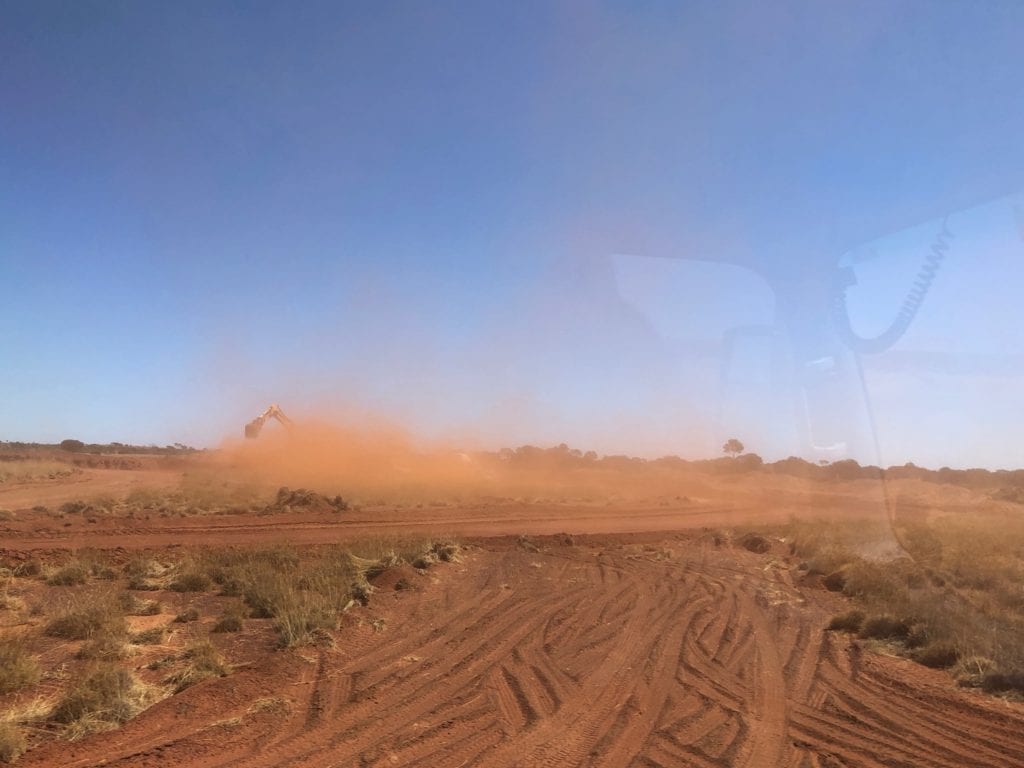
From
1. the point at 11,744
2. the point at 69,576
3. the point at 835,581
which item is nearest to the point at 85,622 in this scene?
the point at 11,744

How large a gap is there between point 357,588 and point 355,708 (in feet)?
20.8

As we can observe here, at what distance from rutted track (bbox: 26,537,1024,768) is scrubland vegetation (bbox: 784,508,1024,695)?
68cm

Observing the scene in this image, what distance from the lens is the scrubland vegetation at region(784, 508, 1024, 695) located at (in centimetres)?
1077

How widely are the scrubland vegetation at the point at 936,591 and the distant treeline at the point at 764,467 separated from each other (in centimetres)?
4999

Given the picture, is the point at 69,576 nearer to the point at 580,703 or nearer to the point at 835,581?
the point at 580,703

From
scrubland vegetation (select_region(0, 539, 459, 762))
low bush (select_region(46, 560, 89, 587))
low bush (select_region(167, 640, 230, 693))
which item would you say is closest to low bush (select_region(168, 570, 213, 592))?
scrubland vegetation (select_region(0, 539, 459, 762))

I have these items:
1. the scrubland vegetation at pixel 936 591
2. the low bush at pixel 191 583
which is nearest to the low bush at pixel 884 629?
the scrubland vegetation at pixel 936 591

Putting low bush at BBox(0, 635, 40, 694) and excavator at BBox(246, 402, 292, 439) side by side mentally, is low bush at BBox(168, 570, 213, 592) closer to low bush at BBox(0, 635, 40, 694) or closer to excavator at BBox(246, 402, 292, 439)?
low bush at BBox(0, 635, 40, 694)

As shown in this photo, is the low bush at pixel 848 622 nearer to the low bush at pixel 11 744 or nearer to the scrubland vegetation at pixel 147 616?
the scrubland vegetation at pixel 147 616

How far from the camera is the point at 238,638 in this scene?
11445mm

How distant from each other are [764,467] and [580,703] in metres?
84.8

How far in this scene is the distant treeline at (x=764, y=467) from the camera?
70562 mm

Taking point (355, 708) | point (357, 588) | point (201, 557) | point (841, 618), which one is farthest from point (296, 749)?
point (201, 557)

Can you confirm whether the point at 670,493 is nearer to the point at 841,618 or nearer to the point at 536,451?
the point at 536,451
